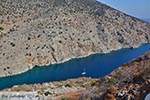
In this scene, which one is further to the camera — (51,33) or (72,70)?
(51,33)

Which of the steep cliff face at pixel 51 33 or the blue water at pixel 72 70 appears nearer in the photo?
the blue water at pixel 72 70

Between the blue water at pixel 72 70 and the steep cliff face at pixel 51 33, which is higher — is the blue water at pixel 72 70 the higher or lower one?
the lower one

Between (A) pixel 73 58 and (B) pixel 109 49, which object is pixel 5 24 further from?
(B) pixel 109 49

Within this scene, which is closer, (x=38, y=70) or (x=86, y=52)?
(x=38, y=70)

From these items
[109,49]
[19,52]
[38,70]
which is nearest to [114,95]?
[38,70]
